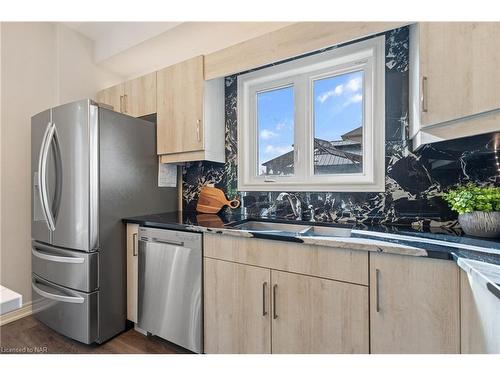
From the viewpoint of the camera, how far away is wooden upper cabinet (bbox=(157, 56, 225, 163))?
1.92 meters

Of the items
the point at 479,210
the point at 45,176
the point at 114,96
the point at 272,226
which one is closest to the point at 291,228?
the point at 272,226

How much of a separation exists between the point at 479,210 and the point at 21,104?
3.28 m

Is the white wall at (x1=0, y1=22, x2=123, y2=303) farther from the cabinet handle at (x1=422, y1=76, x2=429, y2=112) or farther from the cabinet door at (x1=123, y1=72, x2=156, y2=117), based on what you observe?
the cabinet handle at (x1=422, y1=76, x2=429, y2=112)

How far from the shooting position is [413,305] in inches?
38.1

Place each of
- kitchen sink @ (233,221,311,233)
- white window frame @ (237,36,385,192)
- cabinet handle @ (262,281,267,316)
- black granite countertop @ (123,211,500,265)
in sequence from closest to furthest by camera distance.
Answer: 1. black granite countertop @ (123,211,500,265)
2. cabinet handle @ (262,281,267,316)
3. white window frame @ (237,36,385,192)
4. kitchen sink @ (233,221,311,233)

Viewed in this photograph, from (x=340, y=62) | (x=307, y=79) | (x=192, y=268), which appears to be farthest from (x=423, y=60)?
(x=192, y=268)

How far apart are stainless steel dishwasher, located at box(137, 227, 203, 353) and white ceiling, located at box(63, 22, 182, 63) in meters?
1.71

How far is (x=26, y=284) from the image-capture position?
6.89 ft

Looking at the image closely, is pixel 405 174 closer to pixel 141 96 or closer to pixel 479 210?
pixel 479 210

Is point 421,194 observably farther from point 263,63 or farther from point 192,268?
point 192,268

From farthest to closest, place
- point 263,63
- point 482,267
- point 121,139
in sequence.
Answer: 1. point 121,139
2. point 263,63
3. point 482,267

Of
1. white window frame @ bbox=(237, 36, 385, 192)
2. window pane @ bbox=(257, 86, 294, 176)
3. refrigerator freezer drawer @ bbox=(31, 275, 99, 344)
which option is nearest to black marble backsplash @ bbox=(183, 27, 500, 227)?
white window frame @ bbox=(237, 36, 385, 192)

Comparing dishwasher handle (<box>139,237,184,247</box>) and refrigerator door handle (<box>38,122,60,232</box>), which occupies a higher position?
refrigerator door handle (<box>38,122,60,232</box>)
